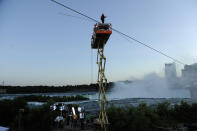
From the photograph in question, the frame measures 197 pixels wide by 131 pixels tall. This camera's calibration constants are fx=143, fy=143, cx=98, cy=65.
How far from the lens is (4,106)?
3172 centimetres

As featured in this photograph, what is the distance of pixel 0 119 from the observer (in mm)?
29375

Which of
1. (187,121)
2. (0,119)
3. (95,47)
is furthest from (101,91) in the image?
(0,119)

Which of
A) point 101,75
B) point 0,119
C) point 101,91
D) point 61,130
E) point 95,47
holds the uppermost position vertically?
point 95,47

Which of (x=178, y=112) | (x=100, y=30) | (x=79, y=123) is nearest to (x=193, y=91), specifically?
(x=178, y=112)

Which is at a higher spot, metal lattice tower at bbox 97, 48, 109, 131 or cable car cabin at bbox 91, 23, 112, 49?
cable car cabin at bbox 91, 23, 112, 49

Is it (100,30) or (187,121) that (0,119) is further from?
(187,121)

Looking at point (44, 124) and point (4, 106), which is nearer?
point (44, 124)

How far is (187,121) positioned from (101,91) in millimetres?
23772

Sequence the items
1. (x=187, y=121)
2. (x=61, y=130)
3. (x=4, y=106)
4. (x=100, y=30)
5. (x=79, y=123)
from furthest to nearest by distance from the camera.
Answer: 1. (x=4, y=106)
2. (x=187, y=121)
3. (x=79, y=123)
4. (x=61, y=130)
5. (x=100, y=30)

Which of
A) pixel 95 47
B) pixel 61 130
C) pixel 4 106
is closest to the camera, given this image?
pixel 95 47

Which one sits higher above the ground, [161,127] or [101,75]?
[101,75]

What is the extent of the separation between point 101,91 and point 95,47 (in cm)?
340

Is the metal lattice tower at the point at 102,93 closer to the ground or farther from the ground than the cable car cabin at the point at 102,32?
closer to the ground

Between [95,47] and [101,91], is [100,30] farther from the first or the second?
[101,91]
